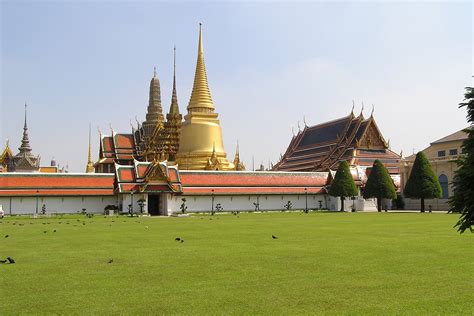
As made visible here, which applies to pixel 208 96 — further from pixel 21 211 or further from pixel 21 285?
pixel 21 285

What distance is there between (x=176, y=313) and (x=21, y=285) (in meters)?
4.32

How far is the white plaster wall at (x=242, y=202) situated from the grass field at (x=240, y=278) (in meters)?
41.1

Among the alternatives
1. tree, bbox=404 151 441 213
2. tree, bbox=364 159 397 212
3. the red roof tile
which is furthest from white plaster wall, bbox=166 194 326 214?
tree, bbox=404 151 441 213

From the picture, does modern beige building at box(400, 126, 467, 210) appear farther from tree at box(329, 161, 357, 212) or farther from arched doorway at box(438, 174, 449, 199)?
tree at box(329, 161, 357, 212)

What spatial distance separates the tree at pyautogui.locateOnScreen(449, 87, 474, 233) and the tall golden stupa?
70.6 metres

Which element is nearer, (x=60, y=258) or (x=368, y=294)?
(x=368, y=294)

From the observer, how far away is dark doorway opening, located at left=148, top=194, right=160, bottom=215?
59469mm

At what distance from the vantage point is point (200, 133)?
8438cm

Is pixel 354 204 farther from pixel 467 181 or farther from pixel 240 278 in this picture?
pixel 467 181

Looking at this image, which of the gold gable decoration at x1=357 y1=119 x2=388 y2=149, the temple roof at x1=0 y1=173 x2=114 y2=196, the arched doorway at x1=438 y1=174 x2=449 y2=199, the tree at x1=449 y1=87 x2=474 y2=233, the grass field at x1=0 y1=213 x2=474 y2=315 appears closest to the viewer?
the grass field at x1=0 y1=213 x2=474 y2=315

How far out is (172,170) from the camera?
62.3 m

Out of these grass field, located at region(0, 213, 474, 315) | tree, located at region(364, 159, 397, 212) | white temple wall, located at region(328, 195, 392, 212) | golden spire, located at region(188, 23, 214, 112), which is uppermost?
golden spire, located at region(188, 23, 214, 112)

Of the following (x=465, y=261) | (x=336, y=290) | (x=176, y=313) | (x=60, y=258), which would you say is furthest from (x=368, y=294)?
(x=60, y=258)

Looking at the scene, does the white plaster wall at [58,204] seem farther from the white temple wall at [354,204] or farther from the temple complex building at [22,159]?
the temple complex building at [22,159]
